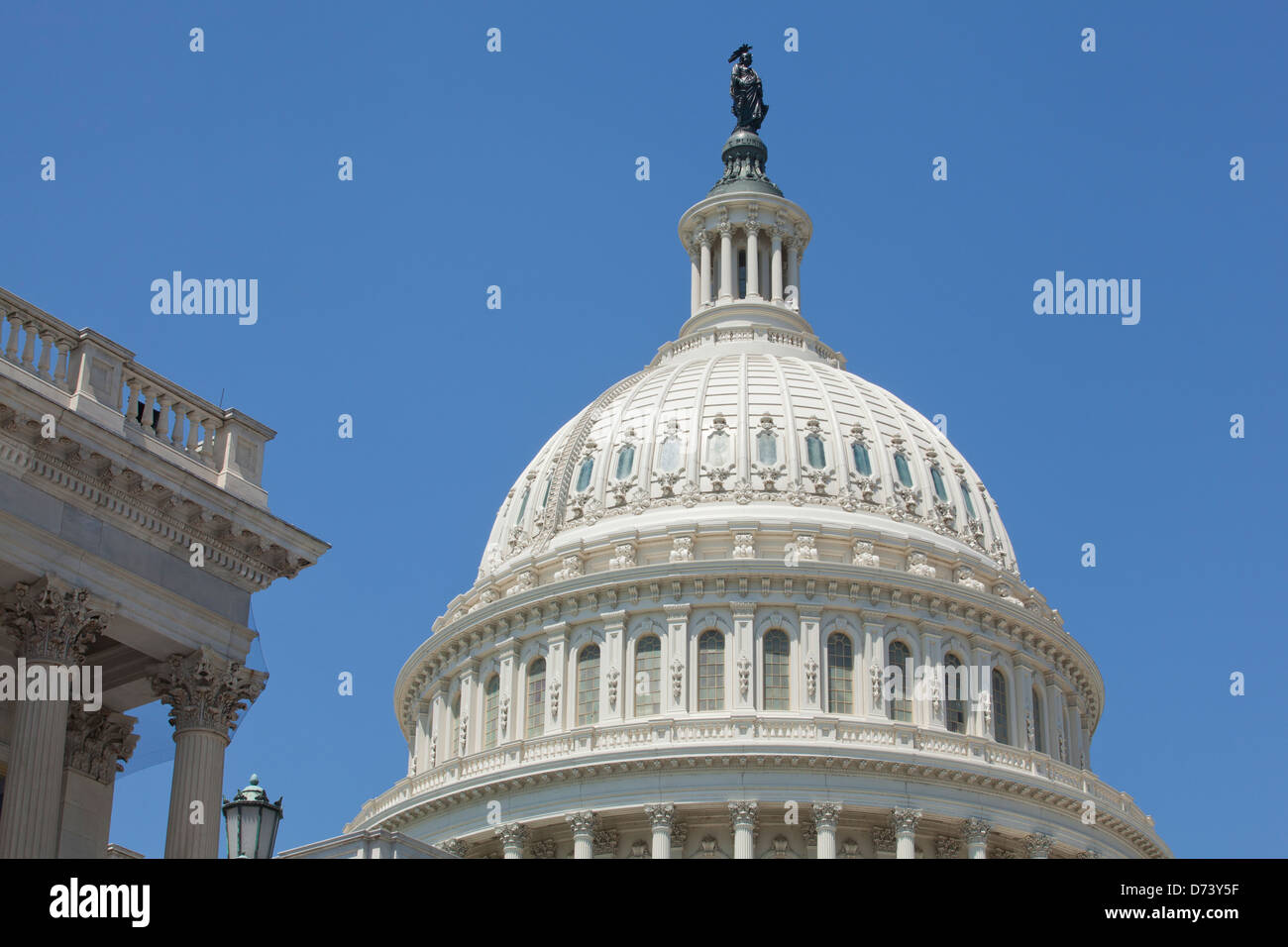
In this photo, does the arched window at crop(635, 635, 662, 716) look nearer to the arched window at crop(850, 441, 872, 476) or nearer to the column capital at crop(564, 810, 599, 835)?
the column capital at crop(564, 810, 599, 835)

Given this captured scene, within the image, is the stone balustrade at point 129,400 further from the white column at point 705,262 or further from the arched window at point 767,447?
the white column at point 705,262

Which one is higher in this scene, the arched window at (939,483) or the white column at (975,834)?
the arched window at (939,483)

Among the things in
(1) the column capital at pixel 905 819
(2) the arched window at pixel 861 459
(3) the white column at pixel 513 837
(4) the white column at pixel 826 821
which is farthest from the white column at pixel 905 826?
(2) the arched window at pixel 861 459

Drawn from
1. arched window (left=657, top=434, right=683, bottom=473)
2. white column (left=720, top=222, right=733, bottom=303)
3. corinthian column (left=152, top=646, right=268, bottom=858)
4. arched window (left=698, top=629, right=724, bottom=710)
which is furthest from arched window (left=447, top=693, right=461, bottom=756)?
corinthian column (left=152, top=646, right=268, bottom=858)

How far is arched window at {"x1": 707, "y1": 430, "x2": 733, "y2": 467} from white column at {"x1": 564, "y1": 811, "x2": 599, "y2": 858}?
17.3 metres

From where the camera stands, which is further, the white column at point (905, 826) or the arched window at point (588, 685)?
the arched window at point (588, 685)

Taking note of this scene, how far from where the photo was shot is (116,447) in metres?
29.6

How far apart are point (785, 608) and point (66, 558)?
5531cm

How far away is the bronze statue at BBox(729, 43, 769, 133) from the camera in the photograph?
375 feet

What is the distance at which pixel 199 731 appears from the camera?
30.0 m

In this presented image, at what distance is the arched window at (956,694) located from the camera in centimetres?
8312

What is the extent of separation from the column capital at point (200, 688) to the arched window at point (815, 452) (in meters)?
60.4
